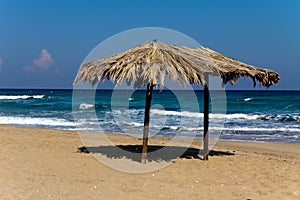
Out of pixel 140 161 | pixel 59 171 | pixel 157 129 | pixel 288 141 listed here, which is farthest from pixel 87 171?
pixel 157 129

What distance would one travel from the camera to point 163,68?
621 cm

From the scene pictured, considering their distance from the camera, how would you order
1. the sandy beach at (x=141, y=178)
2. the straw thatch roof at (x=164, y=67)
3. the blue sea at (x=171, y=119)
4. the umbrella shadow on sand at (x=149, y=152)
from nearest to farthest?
the sandy beach at (x=141, y=178)
the straw thatch roof at (x=164, y=67)
the umbrella shadow on sand at (x=149, y=152)
the blue sea at (x=171, y=119)

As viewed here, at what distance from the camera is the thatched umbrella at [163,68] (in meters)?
6.20

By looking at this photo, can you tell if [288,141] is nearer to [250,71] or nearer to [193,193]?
[250,71]

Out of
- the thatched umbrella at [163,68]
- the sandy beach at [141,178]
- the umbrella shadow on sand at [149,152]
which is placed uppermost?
the thatched umbrella at [163,68]

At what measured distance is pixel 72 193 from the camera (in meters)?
5.07

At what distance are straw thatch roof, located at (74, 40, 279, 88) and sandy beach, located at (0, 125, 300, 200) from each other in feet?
4.69

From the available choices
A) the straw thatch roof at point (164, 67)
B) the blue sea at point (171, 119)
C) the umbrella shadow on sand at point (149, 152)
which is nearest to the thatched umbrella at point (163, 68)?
the straw thatch roof at point (164, 67)

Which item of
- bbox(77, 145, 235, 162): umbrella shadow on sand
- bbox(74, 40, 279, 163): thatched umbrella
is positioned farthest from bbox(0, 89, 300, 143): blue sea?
bbox(77, 145, 235, 162): umbrella shadow on sand

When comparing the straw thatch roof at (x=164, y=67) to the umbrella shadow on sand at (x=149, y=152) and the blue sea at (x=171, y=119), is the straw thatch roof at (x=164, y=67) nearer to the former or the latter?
the blue sea at (x=171, y=119)

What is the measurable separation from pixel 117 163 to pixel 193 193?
2.16m

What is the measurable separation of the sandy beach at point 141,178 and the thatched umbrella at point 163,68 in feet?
3.43

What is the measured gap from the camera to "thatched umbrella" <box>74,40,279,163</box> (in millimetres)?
6195

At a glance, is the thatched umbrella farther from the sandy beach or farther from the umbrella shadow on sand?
the sandy beach
